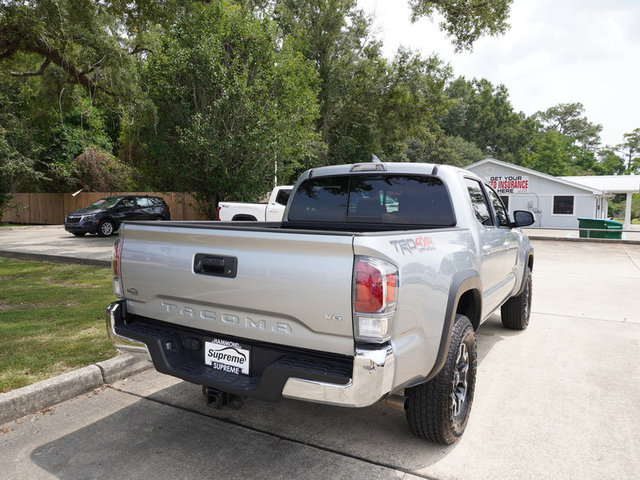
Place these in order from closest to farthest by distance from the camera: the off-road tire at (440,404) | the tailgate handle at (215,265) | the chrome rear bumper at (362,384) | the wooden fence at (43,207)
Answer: the chrome rear bumper at (362,384) < the tailgate handle at (215,265) < the off-road tire at (440,404) < the wooden fence at (43,207)

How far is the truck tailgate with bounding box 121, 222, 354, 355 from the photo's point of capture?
2324mm

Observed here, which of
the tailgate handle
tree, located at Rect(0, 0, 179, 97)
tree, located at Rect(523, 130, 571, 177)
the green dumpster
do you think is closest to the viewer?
the tailgate handle

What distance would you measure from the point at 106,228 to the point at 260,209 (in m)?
8.30

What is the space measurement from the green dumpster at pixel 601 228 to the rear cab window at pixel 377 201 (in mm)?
19626

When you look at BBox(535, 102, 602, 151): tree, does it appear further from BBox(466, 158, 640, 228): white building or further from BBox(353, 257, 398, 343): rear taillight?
BBox(353, 257, 398, 343): rear taillight

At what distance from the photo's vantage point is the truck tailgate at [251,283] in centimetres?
232

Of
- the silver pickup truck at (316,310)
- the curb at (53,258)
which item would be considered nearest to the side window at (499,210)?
the silver pickup truck at (316,310)

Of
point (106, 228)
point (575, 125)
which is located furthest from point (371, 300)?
point (575, 125)

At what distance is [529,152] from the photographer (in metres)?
78.9

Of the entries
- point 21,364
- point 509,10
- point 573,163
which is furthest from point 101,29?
point 573,163

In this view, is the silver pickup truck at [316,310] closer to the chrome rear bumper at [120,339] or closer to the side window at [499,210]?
the chrome rear bumper at [120,339]

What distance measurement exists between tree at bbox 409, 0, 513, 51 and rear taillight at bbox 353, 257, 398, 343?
17478mm

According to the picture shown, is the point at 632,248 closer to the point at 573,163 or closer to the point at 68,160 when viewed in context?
the point at 68,160

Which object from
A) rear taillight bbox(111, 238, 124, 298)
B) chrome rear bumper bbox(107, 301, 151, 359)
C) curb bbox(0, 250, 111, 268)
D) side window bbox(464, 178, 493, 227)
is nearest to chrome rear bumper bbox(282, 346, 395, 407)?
chrome rear bumper bbox(107, 301, 151, 359)
